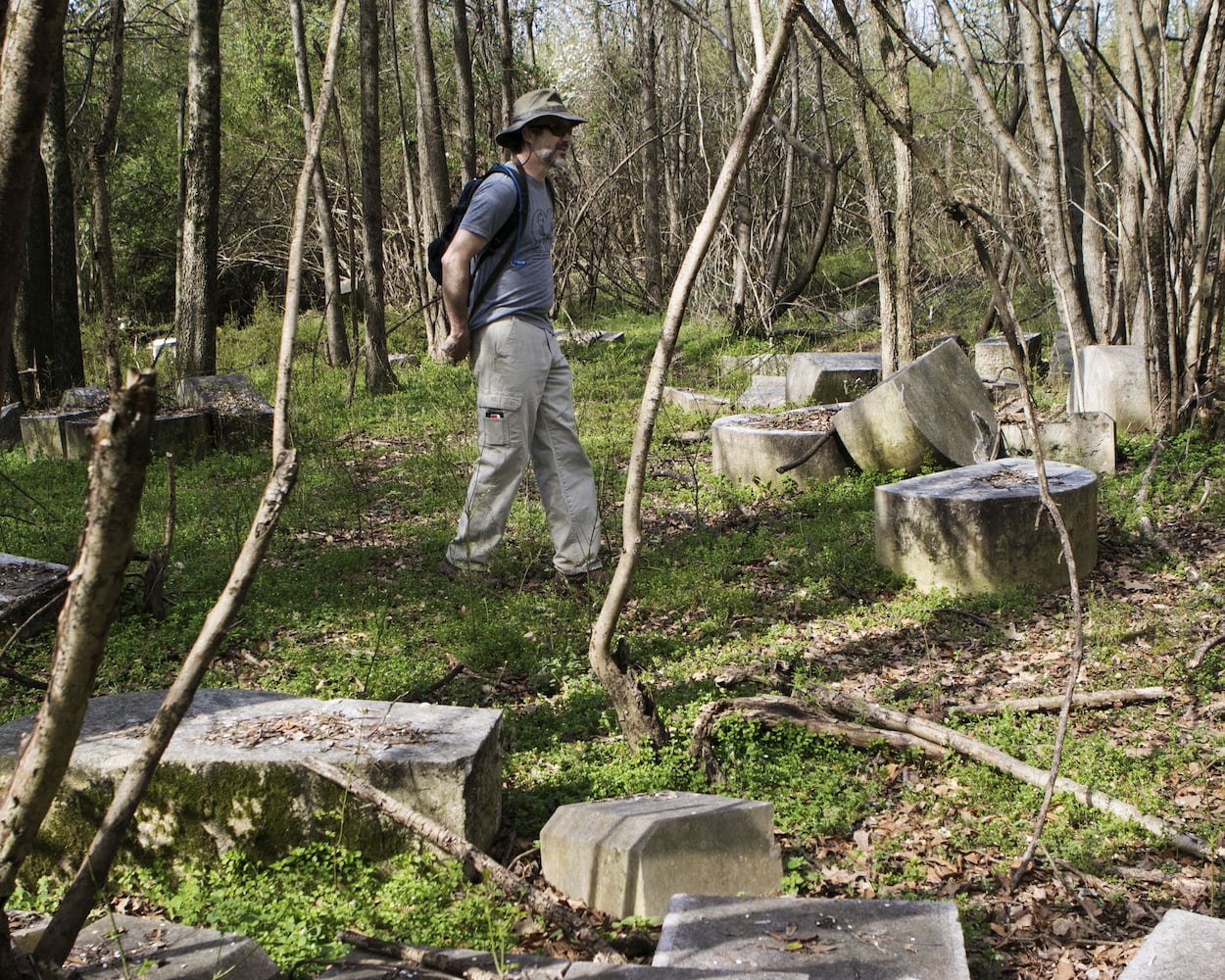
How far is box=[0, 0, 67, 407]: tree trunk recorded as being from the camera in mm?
1794

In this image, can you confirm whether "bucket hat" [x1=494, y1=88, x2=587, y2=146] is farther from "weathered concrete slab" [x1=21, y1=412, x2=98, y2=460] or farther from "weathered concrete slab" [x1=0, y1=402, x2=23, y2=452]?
"weathered concrete slab" [x1=0, y1=402, x2=23, y2=452]

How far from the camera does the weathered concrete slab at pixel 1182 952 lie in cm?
231

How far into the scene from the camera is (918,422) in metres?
7.24

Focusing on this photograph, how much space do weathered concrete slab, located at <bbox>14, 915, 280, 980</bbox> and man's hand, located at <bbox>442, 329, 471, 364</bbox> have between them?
311 cm

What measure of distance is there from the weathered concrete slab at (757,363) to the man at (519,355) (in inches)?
223

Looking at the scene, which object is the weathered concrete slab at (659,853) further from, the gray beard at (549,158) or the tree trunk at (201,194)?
the tree trunk at (201,194)

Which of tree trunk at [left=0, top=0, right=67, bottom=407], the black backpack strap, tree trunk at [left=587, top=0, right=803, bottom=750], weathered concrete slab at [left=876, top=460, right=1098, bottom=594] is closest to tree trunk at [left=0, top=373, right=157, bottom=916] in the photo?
tree trunk at [left=0, top=0, right=67, bottom=407]

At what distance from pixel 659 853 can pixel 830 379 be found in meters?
7.24

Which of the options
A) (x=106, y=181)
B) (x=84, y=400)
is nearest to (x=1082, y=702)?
(x=106, y=181)

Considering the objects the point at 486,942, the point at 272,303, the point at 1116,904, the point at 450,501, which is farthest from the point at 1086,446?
the point at 272,303

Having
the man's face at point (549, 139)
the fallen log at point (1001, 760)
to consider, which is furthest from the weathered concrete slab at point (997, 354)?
the fallen log at point (1001, 760)

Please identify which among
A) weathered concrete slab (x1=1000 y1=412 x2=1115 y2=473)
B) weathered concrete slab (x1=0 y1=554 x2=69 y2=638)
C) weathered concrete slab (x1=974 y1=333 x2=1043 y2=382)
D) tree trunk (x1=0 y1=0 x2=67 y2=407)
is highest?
tree trunk (x1=0 y1=0 x2=67 y2=407)

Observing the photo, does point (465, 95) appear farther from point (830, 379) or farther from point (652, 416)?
point (652, 416)

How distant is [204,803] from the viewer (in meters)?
3.10
